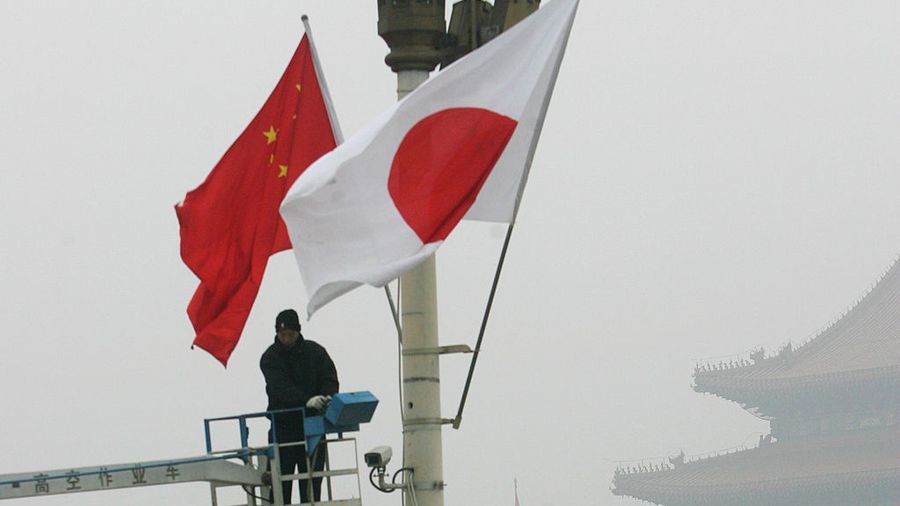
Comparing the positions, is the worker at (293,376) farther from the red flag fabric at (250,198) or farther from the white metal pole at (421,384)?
the red flag fabric at (250,198)

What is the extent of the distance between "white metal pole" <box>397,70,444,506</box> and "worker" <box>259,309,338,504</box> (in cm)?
152

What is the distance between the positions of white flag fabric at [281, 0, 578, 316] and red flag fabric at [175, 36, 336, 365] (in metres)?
1.82

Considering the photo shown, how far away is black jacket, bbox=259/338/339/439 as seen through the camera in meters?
11.9

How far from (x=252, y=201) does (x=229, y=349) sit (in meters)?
1.09

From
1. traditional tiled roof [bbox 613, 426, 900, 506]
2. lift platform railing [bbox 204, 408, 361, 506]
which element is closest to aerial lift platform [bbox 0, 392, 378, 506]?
lift platform railing [bbox 204, 408, 361, 506]

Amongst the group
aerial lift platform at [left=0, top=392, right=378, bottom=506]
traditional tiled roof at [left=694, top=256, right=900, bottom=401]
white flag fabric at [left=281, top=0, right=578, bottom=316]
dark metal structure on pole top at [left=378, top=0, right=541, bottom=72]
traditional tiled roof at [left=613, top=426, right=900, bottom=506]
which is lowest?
aerial lift platform at [left=0, top=392, right=378, bottom=506]

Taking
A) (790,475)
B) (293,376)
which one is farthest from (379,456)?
(790,475)

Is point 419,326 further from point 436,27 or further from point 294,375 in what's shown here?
point 436,27

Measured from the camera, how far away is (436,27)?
1365 centimetres

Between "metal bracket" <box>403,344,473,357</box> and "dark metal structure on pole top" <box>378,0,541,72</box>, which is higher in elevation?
"dark metal structure on pole top" <box>378,0,541,72</box>

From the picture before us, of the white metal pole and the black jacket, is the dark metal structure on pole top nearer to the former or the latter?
the white metal pole

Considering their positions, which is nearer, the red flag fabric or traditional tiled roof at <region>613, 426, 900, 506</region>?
the red flag fabric

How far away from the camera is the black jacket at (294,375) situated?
1189cm

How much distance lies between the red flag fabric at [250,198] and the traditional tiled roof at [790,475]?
211ft
